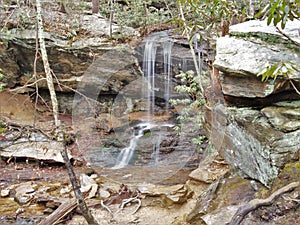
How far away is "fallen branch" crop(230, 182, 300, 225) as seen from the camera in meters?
2.44

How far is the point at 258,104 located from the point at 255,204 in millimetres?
1346

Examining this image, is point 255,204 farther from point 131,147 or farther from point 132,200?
point 131,147

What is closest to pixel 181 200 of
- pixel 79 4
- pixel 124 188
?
pixel 124 188

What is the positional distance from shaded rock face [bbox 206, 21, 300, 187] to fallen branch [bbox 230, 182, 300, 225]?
327 millimetres

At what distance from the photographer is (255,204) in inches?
97.7

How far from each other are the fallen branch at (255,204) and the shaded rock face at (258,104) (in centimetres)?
33

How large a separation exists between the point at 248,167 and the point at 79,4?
9320 mm

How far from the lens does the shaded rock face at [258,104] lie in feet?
9.68

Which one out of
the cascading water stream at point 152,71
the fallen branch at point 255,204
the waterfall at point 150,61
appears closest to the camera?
the fallen branch at point 255,204

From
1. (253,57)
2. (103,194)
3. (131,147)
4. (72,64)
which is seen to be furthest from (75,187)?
(72,64)

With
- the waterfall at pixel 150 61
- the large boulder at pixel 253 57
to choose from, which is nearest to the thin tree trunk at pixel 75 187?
the large boulder at pixel 253 57

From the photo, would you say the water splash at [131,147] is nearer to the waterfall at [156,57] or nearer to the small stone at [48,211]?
the waterfall at [156,57]

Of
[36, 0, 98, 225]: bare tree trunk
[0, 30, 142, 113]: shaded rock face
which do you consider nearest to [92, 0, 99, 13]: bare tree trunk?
[0, 30, 142, 113]: shaded rock face

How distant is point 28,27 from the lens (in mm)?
7996
